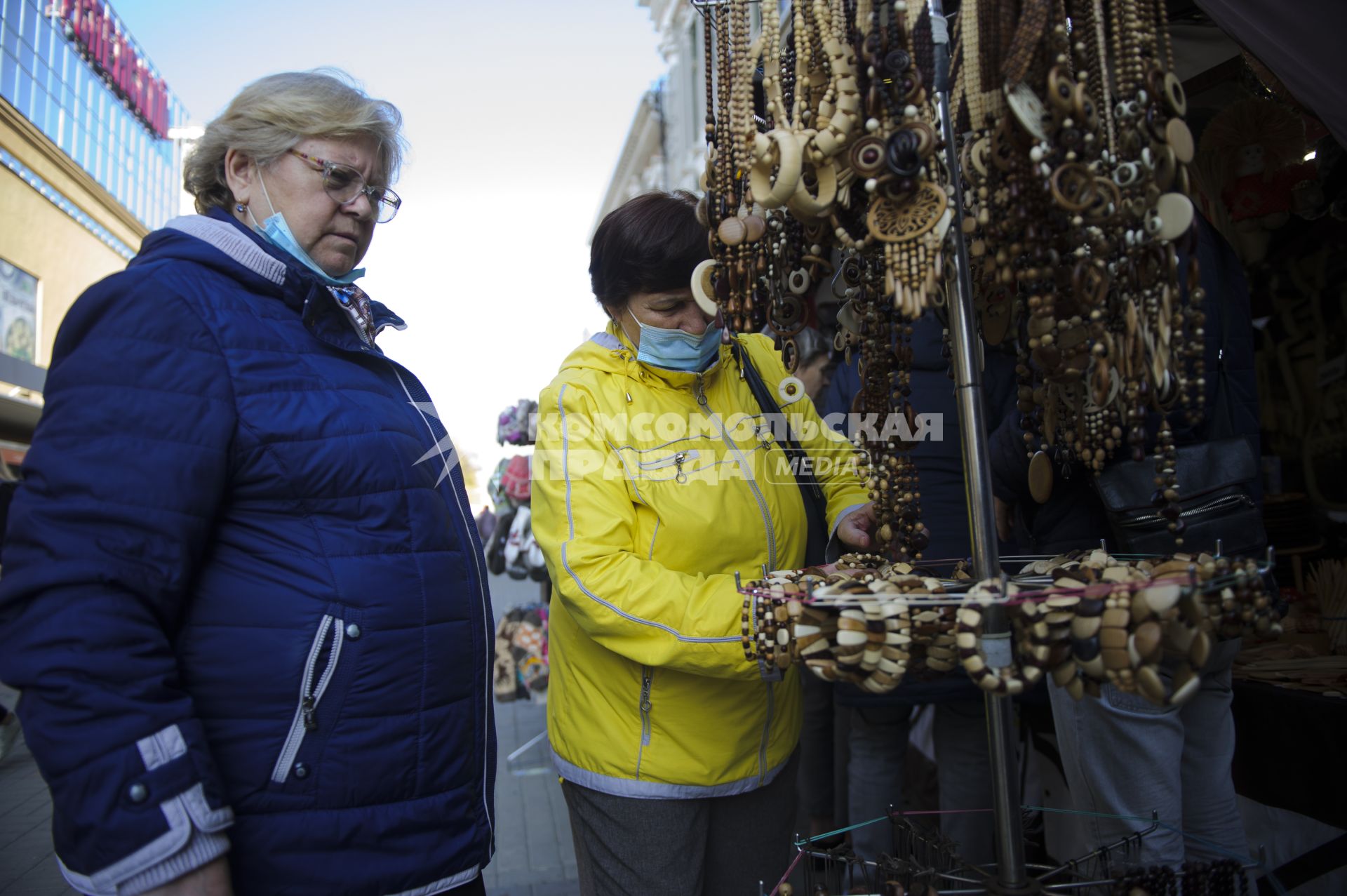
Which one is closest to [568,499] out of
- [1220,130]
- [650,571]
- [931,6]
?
[650,571]

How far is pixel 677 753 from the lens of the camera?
1717 millimetres

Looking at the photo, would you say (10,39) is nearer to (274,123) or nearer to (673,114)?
(673,114)

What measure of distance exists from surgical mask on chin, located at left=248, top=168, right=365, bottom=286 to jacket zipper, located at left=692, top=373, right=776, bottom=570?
78cm

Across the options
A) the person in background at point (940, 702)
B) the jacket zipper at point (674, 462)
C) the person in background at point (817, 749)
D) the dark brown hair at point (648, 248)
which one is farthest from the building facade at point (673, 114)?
the jacket zipper at point (674, 462)

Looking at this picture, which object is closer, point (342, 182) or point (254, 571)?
point (254, 571)

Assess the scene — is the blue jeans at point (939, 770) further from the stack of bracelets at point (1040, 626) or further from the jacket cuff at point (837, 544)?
the stack of bracelets at point (1040, 626)

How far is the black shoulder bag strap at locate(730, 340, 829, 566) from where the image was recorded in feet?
6.72

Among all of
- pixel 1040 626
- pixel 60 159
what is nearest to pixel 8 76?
pixel 60 159

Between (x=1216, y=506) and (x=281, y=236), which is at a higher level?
(x=281, y=236)

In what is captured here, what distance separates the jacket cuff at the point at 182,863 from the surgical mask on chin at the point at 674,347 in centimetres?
112

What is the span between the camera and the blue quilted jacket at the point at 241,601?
110 cm

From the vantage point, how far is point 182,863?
112 centimetres

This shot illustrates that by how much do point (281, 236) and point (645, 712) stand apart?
3.71ft

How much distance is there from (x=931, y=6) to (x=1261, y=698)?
2.06 metres
